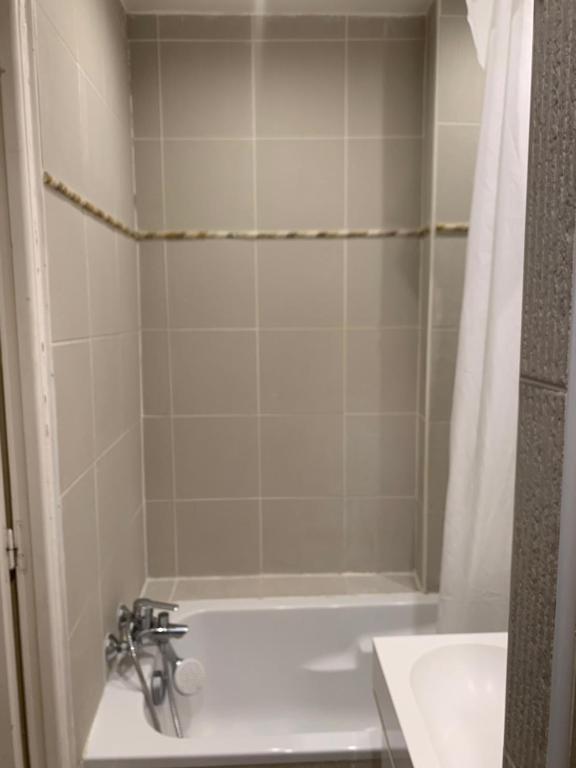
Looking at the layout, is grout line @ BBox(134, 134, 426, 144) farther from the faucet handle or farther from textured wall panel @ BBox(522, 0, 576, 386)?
textured wall panel @ BBox(522, 0, 576, 386)

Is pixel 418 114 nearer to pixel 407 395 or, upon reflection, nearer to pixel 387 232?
pixel 387 232

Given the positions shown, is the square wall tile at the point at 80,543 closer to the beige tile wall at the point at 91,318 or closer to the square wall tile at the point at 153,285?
the beige tile wall at the point at 91,318

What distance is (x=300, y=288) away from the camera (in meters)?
1.86

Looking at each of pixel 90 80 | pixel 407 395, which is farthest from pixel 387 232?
pixel 90 80

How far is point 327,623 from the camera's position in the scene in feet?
5.92

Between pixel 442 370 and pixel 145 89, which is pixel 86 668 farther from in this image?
pixel 145 89

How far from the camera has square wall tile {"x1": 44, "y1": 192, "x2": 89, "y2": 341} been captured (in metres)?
1.05

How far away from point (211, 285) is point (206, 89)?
23.2 inches

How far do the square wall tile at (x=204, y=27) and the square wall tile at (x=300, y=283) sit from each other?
0.63m

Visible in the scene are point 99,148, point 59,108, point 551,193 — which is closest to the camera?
point 551,193

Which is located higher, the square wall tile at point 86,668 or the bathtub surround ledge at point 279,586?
the square wall tile at point 86,668

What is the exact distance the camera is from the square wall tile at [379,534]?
1.97 meters

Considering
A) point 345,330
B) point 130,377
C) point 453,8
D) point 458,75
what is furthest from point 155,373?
point 453,8

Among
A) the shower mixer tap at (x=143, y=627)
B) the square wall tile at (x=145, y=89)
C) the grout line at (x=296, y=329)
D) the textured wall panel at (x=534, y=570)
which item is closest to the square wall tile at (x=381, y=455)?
the grout line at (x=296, y=329)
